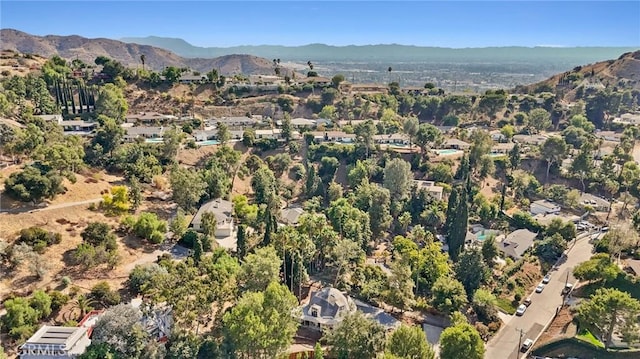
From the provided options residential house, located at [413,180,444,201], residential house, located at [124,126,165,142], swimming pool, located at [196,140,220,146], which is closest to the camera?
residential house, located at [413,180,444,201]

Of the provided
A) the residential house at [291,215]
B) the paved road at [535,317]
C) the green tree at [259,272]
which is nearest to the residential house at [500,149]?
the paved road at [535,317]

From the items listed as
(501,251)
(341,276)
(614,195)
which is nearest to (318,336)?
(341,276)

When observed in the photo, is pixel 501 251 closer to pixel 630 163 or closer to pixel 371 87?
pixel 630 163

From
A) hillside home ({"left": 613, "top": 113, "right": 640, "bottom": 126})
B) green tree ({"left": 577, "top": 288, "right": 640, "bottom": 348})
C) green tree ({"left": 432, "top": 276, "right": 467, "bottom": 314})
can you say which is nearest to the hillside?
hillside home ({"left": 613, "top": 113, "right": 640, "bottom": 126})

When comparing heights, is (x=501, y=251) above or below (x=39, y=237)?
below

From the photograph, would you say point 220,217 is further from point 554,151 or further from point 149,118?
point 554,151

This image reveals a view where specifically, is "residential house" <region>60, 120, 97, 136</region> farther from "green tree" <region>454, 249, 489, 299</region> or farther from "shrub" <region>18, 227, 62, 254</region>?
"green tree" <region>454, 249, 489, 299</region>
